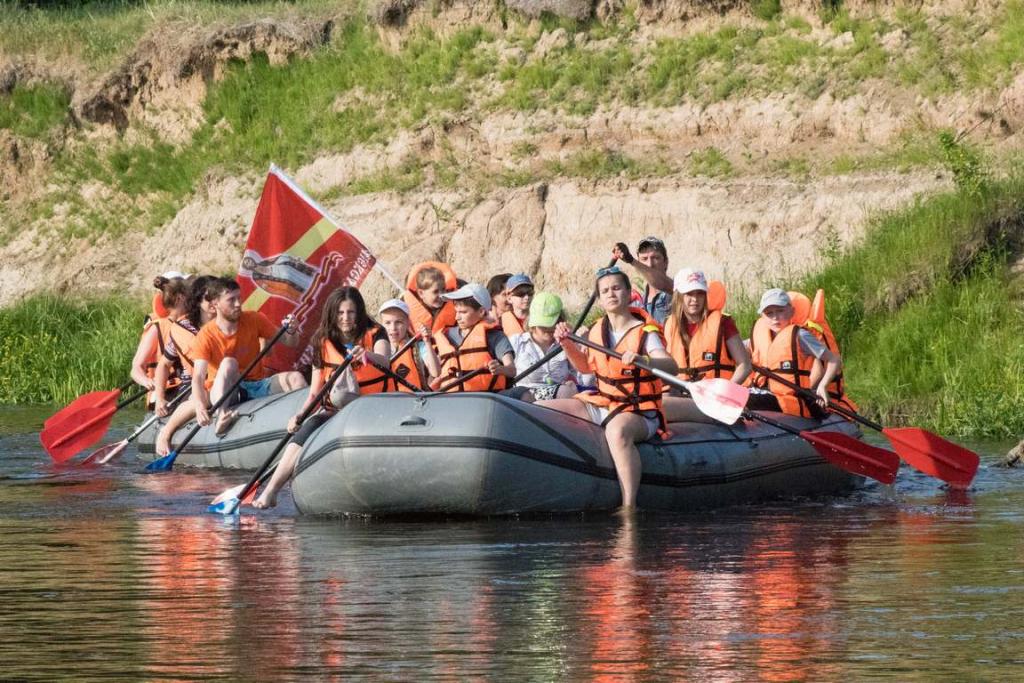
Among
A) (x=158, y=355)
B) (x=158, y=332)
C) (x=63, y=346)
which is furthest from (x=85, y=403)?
(x=63, y=346)

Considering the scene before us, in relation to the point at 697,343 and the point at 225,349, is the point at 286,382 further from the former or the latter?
the point at 697,343

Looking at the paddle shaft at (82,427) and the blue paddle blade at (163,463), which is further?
the paddle shaft at (82,427)

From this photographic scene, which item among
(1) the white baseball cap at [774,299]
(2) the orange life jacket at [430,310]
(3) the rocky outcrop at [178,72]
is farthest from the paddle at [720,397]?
(3) the rocky outcrop at [178,72]

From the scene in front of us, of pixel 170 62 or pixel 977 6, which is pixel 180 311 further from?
pixel 170 62

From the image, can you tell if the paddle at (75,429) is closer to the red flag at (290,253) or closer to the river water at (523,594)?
the red flag at (290,253)

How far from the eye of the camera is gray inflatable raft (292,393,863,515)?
36.3 feet

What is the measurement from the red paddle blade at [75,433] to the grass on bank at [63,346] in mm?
5581

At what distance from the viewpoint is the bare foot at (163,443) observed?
1577cm

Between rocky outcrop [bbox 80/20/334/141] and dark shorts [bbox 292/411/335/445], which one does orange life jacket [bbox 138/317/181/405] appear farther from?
rocky outcrop [bbox 80/20/334/141]

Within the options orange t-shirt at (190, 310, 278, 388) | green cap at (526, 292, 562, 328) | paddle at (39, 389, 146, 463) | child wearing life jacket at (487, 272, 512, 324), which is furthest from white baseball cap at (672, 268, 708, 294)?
paddle at (39, 389, 146, 463)

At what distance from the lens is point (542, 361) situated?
41.2 ft

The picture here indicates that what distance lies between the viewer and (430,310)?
46.0 ft

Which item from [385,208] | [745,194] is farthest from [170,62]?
[745,194]

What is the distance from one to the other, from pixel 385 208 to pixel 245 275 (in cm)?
755
